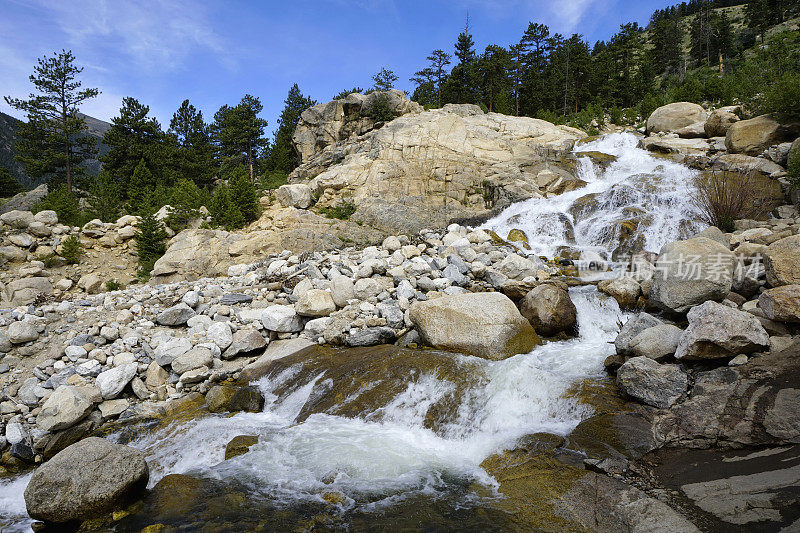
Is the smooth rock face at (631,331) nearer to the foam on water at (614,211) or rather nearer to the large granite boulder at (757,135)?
the foam on water at (614,211)

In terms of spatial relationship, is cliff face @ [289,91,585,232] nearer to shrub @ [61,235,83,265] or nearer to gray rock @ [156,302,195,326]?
gray rock @ [156,302,195,326]

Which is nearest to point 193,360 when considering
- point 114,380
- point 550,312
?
point 114,380

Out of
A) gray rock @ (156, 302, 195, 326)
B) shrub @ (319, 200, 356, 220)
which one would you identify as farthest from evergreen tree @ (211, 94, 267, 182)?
gray rock @ (156, 302, 195, 326)

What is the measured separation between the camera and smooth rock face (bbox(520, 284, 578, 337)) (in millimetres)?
9469

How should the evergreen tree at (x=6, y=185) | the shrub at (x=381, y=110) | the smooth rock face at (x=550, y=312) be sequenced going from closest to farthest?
Answer: the smooth rock face at (x=550, y=312), the shrub at (x=381, y=110), the evergreen tree at (x=6, y=185)

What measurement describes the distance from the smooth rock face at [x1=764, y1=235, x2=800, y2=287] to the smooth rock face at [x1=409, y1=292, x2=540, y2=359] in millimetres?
4647

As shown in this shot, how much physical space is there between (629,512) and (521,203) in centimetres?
1704

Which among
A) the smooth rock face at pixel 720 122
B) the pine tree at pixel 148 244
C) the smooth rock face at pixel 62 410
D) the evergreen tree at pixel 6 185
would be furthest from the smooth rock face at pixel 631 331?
the evergreen tree at pixel 6 185

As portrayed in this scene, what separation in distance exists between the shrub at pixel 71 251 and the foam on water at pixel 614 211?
66.7 feet

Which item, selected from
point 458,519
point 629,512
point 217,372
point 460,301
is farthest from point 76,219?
point 629,512

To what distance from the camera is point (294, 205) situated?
22.6 m

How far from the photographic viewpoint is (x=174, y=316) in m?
10.9

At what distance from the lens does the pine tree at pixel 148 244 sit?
61.2ft

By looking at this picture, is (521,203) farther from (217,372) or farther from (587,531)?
(587,531)
